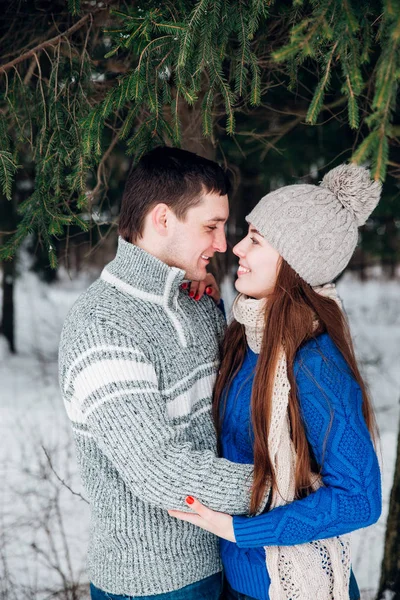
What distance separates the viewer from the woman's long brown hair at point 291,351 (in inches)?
84.5

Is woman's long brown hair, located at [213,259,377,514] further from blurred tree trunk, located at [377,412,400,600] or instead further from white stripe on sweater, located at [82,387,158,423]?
blurred tree trunk, located at [377,412,400,600]

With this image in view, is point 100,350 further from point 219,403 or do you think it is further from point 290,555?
point 290,555

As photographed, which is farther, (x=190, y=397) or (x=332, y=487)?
(x=190, y=397)

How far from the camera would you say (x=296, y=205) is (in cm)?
227

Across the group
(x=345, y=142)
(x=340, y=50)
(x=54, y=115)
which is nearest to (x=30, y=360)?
(x=345, y=142)

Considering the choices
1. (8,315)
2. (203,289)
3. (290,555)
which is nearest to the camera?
(290,555)

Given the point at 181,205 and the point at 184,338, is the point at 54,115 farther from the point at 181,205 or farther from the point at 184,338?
the point at 184,338

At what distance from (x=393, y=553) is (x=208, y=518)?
1855mm

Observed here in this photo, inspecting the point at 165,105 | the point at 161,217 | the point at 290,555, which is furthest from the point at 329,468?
the point at 165,105

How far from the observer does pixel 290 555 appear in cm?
214

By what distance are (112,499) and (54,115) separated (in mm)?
1515

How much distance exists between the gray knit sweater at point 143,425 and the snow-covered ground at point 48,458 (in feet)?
3.14

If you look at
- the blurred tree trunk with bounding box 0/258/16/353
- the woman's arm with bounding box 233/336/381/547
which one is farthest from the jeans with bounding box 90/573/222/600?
the blurred tree trunk with bounding box 0/258/16/353

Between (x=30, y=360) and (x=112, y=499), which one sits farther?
(x=30, y=360)
